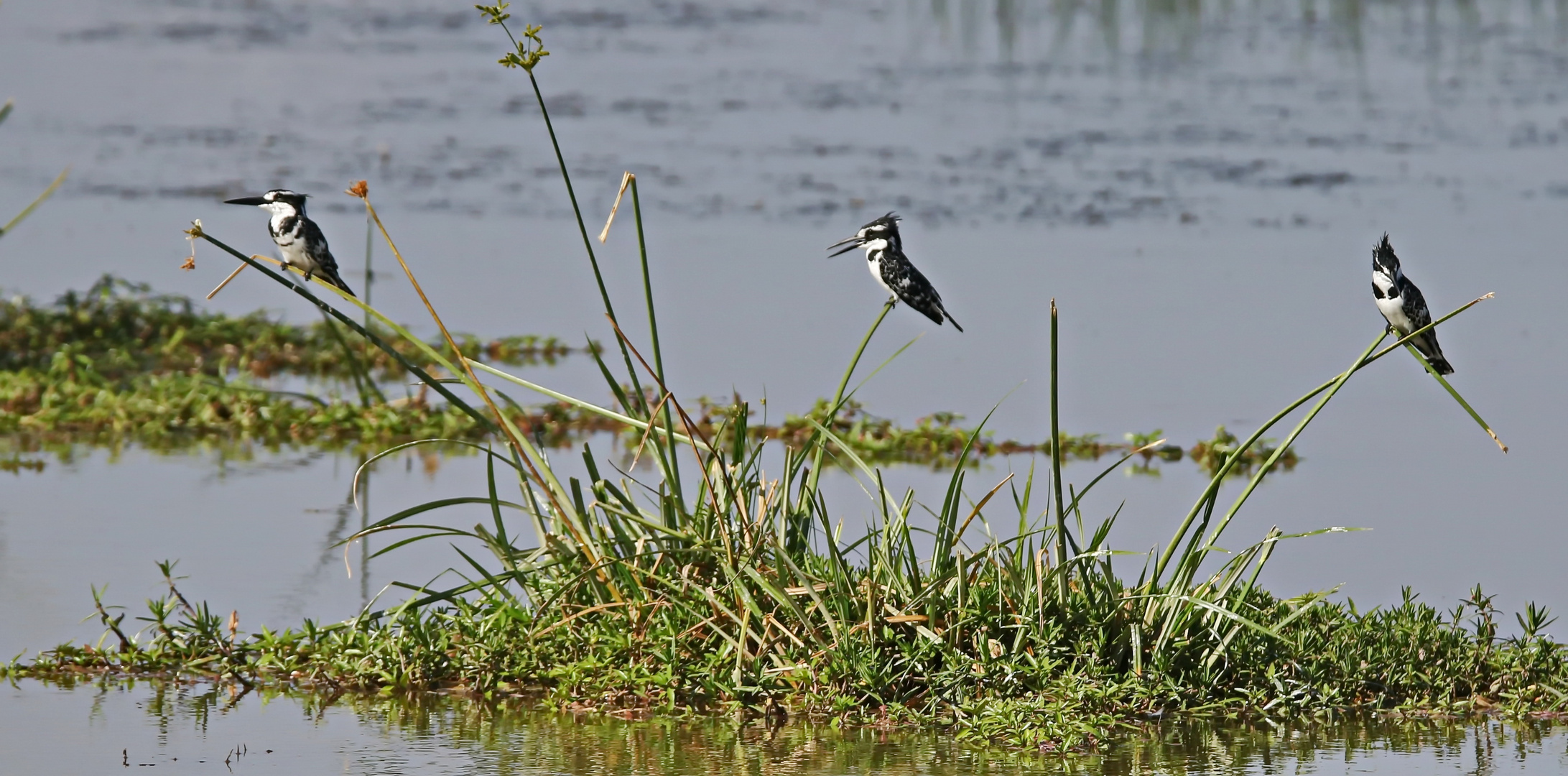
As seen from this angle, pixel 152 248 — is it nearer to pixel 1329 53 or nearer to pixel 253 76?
pixel 253 76

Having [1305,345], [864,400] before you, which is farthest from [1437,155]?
[864,400]

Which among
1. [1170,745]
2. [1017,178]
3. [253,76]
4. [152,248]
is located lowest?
[1170,745]

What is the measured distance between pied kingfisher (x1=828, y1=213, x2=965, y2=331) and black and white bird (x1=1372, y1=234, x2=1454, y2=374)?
1.32 m

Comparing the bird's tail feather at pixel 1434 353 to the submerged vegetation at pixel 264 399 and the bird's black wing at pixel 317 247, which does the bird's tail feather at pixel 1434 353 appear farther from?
the bird's black wing at pixel 317 247

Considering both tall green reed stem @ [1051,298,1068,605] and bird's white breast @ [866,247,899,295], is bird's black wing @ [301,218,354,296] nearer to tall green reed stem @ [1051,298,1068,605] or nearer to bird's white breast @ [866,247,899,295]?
bird's white breast @ [866,247,899,295]

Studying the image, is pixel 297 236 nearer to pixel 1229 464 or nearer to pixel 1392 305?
pixel 1229 464

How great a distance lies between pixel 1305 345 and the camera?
938 cm

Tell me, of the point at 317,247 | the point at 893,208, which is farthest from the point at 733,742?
the point at 893,208

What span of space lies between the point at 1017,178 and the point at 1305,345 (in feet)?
Result: 16.3

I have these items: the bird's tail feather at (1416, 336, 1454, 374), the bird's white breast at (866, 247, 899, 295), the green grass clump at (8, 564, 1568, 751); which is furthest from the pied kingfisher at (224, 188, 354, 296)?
the bird's tail feather at (1416, 336, 1454, 374)

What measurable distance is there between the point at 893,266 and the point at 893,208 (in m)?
6.87

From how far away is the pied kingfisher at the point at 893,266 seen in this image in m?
5.71

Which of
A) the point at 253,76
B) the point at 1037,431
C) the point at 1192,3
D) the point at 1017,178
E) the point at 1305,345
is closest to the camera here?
the point at 1037,431

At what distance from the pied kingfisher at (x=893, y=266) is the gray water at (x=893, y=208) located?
1194 mm
